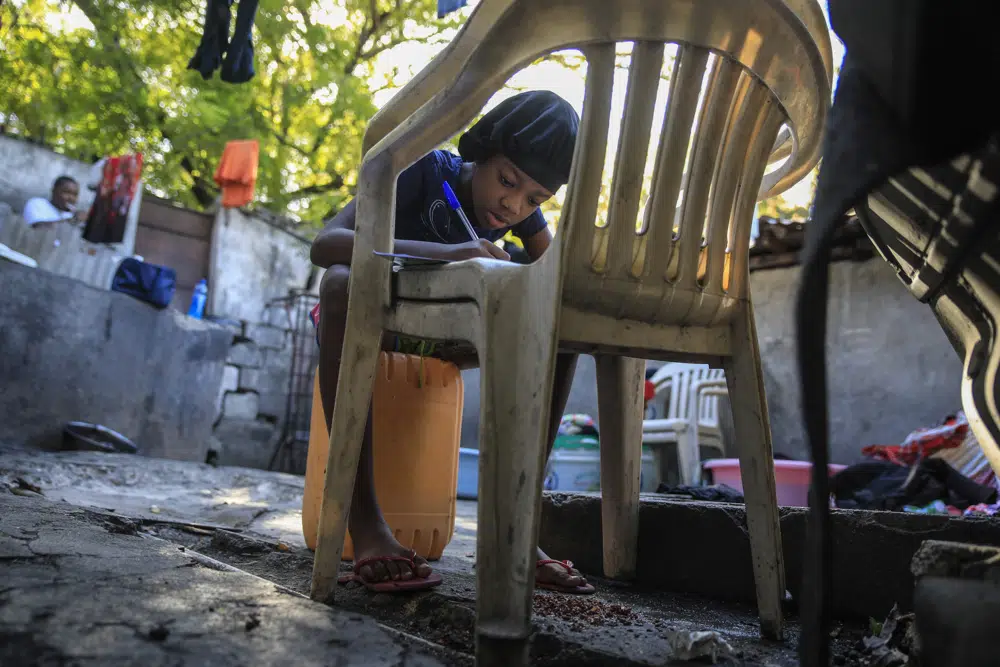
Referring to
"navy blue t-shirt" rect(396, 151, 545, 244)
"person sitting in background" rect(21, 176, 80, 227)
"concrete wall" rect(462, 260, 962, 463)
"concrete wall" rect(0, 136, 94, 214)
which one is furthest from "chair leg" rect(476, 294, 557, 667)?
"concrete wall" rect(0, 136, 94, 214)

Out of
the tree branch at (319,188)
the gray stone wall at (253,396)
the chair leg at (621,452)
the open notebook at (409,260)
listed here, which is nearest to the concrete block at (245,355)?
the gray stone wall at (253,396)

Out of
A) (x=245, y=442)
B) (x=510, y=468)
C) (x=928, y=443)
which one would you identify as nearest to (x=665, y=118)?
(x=510, y=468)

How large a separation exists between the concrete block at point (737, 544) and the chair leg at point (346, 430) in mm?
869

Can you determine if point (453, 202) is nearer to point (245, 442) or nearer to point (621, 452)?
point (621, 452)

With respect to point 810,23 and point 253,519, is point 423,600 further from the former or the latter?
point 253,519

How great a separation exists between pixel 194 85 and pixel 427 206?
8515 mm

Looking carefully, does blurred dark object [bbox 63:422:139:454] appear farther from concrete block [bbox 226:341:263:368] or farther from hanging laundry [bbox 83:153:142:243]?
concrete block [bbox 226:341:263:368]

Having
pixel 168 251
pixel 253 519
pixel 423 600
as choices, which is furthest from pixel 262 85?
pixel 423 600

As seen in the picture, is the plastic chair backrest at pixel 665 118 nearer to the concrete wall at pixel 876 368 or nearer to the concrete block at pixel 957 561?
the concrete block at pixel 957 561

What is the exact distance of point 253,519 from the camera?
3.25 m

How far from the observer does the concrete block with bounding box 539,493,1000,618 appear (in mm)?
1601

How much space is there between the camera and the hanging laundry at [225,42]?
4836 millimetres

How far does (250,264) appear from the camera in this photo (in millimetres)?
10117

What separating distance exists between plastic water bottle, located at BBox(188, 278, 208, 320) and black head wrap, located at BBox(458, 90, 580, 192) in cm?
808
